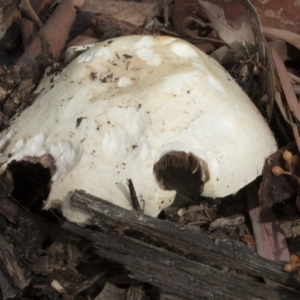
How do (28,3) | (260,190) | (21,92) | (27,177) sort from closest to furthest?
(260,190)
(27,177)
(21,92)
(28,3)

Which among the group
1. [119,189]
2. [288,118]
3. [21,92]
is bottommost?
[288,118]

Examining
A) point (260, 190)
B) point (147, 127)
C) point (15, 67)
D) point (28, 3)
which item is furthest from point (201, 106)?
point (28, 3)

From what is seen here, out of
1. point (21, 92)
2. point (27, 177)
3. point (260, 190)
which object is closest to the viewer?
point (260, 190)

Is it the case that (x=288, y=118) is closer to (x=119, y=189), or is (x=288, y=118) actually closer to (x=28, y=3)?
(x=119, y=189)

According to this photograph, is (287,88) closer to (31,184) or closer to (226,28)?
(226,28)

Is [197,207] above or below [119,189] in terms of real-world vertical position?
below

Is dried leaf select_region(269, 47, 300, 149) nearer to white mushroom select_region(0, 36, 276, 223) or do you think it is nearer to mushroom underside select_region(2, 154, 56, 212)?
white mushroom select_region(0, 36, 276, 223)

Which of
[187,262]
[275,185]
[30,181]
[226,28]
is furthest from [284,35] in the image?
[30,181]

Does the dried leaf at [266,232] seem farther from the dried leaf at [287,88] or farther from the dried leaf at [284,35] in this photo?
the dried leaf at [284,35]
